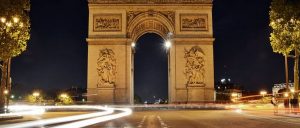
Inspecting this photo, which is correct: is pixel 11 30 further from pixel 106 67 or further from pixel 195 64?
pixel 195 64

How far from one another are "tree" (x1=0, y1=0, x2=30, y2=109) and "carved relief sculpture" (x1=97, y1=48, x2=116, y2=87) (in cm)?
1738

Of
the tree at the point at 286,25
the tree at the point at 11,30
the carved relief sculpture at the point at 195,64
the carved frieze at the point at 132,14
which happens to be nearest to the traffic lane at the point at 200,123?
the tree at the point at 286,25

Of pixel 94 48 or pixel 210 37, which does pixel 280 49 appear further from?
pixel 94 48

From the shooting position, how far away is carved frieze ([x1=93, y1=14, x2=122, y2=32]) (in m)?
46.7

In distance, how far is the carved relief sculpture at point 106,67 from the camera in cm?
4603

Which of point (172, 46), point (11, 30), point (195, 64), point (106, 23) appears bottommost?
point (195, 64)

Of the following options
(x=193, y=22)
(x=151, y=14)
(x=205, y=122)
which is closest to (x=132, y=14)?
(x=151, y=14)

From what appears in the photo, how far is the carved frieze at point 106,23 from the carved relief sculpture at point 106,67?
7.23 feet

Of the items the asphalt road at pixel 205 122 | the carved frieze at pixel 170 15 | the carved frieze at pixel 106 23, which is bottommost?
the asphalt road at pixel 205 122

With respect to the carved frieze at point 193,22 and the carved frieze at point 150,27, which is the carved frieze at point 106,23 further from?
the carved frieze at point 193,22

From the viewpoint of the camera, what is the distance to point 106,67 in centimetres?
4634

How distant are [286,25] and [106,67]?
22.3 m

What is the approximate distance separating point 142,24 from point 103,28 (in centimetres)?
528

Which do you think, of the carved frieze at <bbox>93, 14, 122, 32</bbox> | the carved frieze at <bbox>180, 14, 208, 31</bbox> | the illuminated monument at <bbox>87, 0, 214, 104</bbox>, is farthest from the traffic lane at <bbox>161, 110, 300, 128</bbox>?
the carved frieze at <bbox>93, 14, 122, 32</bbox>
